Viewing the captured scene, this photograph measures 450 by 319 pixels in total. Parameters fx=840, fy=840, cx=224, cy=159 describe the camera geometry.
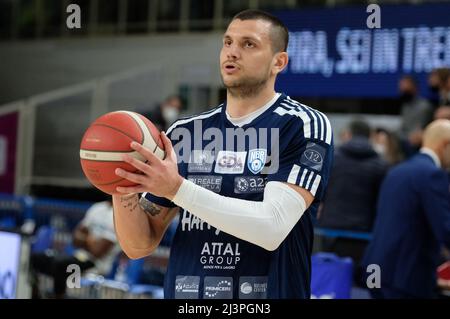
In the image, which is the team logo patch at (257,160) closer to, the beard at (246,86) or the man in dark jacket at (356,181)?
the beard at (246,86)

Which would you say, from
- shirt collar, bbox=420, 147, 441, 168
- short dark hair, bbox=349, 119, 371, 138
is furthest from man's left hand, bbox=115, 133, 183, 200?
short dark hair, bbox=349, 119, 371, 138

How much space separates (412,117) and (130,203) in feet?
26.5

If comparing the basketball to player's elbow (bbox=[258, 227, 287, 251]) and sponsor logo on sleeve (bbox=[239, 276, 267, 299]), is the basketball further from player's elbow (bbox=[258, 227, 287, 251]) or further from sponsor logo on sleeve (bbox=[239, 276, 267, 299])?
sponsor logo on sleeve (bbox=[239, 276, 267, 299])

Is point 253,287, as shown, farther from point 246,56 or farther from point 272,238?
point 246,56

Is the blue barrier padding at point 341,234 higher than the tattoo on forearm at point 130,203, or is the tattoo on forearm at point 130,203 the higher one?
the tattoo on forearm at point 130,203

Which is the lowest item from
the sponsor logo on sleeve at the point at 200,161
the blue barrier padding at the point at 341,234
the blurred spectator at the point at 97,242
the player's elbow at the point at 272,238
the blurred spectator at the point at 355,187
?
the blurred spectator at the point at 97,242

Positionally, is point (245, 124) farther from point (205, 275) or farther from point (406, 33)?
point (406, 33)

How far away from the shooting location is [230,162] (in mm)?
3719

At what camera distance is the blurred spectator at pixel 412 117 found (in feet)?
34.1

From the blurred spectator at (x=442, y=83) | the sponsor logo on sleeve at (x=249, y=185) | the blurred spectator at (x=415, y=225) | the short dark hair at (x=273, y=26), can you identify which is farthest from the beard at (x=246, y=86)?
the blurred spectator at (x=442, y=83)

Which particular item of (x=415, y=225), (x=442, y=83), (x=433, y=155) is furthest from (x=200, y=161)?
(x=442, y=83)

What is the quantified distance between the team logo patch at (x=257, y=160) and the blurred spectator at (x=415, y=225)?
2.89 m

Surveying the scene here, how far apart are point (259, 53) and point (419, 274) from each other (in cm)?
320
